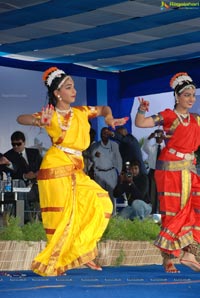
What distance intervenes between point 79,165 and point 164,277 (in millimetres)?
1087

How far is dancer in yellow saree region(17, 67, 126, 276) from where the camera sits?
6.96 metres

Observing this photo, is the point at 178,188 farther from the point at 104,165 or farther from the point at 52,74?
the point at 104,165

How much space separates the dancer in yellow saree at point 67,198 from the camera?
274 inches

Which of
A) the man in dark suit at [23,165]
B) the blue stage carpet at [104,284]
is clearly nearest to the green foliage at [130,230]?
the blue stage carpet at [104,284]

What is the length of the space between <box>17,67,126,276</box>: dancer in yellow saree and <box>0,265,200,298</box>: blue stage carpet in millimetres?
194

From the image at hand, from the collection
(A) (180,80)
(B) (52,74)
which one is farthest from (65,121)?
(A) (180,80)

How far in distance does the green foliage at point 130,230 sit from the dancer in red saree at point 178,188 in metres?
1.11

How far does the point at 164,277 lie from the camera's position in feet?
22.1

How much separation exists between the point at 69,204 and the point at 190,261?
110cm

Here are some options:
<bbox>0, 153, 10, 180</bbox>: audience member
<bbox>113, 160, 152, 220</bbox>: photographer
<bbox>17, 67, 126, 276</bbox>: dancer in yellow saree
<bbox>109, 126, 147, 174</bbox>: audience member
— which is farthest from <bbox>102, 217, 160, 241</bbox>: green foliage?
<bbox>109, 126, 147, 174</bbox>: audience member

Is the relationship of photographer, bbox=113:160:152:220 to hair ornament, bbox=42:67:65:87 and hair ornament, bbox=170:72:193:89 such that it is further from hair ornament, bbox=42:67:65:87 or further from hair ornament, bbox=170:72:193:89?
hair ornament, bbox=42:67:65:87

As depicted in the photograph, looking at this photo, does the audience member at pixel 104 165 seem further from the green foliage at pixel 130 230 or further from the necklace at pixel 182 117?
the necklace at pixel 182 117

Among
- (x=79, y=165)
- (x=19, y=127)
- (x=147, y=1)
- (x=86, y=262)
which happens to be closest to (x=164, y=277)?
(x=86, y=262)

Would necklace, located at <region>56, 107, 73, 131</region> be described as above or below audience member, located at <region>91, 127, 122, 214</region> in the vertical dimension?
above
